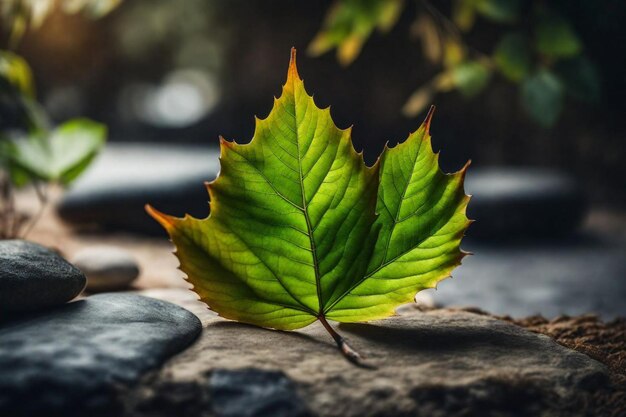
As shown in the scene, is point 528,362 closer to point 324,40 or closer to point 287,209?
point 287,209

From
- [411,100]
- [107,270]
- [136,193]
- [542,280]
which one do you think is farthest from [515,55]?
[411,100]

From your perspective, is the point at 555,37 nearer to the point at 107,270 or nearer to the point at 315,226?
the point at 315,226

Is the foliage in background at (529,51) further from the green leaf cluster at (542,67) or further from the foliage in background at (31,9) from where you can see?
the foliage in background at (31,9)

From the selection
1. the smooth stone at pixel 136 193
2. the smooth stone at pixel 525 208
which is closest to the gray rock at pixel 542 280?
the smooth stone at pixel 525 208

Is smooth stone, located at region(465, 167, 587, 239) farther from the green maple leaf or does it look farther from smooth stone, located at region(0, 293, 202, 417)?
smooth stone, located at region(0, 293, 202, 417)

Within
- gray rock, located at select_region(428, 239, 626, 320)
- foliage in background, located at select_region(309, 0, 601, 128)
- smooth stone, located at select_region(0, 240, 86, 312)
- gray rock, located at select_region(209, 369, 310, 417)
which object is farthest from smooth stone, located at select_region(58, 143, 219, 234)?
gray rock, located at select_region(209, 369, 310, 417)

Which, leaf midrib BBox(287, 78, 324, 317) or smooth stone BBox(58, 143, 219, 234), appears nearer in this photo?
leaf midrib BBox(287, 78, 324, 317)

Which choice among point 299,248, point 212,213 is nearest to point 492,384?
point 299,248
